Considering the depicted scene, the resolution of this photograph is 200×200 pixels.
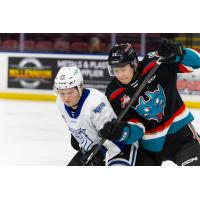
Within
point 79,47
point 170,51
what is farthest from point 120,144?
point 79,47

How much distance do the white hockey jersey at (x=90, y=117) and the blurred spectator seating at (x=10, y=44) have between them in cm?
554

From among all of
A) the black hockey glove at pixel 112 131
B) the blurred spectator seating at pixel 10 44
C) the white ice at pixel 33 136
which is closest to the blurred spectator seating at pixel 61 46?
the blurred spectator seating at pixel 10 44

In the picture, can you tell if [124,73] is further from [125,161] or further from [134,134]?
[125,161]

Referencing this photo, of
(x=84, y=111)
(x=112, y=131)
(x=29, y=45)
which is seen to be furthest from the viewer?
(x=29, y=45)

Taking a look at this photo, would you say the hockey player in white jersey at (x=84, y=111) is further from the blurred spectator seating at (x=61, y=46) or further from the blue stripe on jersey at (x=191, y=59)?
the blurred spectator seating at (x=61, y=46)

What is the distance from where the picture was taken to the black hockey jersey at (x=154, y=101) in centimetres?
305

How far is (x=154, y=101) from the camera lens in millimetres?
3053

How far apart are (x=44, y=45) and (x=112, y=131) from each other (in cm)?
566

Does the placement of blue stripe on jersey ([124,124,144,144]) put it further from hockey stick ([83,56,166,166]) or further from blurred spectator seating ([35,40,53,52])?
blurred spectator seating ([35,40,53,52])

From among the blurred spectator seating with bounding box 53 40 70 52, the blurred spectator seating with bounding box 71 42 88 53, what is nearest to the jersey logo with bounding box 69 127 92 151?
the blurred spectator seating with bounding box 71 42 88 53

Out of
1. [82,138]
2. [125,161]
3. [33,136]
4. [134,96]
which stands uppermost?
[134,96]

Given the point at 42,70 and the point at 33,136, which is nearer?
the point at 33,136
